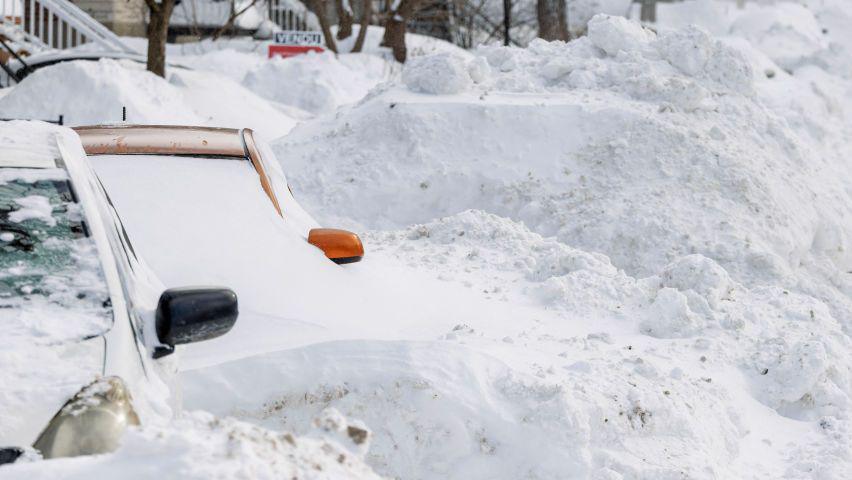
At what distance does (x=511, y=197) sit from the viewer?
10.7 m

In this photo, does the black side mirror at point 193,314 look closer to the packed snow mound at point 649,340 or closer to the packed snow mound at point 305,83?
the packed snow mound at point 649,340

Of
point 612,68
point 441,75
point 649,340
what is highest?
point 612,68

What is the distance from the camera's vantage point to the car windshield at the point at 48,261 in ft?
9.60

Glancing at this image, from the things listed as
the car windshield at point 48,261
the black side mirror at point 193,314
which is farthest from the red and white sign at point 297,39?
the black side mirror at point 193,314

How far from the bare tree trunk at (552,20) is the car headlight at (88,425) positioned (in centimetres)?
2483

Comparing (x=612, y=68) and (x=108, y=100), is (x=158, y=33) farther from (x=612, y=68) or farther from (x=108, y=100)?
(x=612, y=68)

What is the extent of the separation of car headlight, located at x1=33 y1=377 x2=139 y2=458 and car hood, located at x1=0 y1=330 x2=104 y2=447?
0.03 metres

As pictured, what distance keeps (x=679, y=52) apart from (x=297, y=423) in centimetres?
883

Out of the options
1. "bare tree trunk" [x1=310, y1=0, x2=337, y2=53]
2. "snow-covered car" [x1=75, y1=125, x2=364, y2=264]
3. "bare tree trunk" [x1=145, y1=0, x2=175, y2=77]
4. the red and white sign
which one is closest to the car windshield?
"snow-covered car" [x1=75, y1=125, x2=364, y2=264]

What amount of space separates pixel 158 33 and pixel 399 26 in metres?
9.19

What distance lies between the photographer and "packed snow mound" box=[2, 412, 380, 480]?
2.13m

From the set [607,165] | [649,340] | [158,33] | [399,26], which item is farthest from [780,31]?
[649,340]

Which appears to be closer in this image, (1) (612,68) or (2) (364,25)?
(1) (612,68)

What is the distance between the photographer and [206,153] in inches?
244
